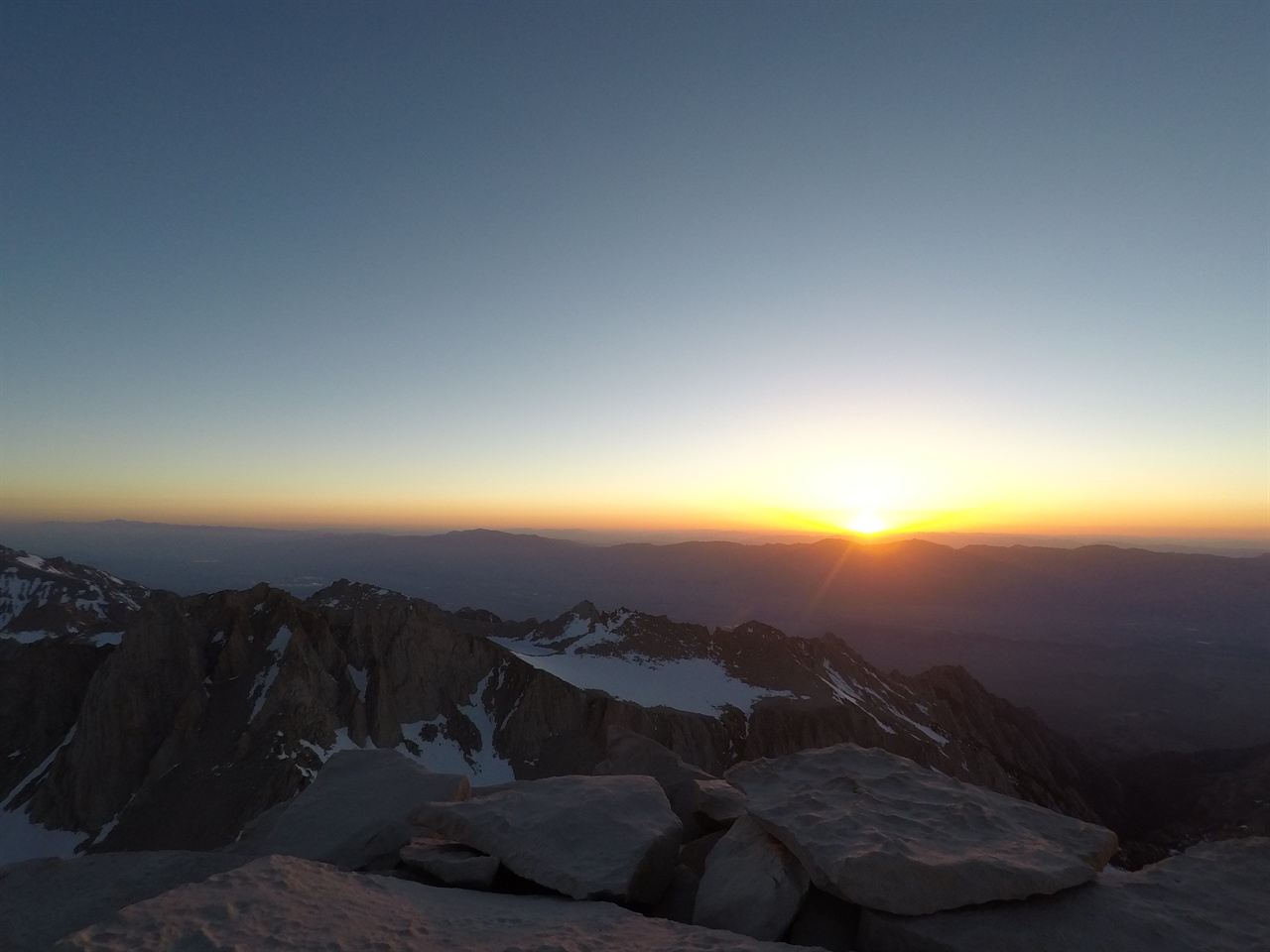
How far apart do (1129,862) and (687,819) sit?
89.5 meters

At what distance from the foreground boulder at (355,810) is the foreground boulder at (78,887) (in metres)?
0.85

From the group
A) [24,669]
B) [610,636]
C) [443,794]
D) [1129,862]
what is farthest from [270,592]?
[1129,862]

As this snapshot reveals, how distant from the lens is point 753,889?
269 inches

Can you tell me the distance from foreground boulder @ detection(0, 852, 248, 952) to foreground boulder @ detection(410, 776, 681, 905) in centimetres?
281

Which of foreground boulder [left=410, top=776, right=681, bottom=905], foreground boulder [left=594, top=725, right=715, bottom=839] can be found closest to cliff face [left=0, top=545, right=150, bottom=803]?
foreground boulder [left=594, top=725, right=715, bottom=839]

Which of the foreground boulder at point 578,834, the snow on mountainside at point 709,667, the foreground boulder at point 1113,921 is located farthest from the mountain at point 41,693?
the foreground boulder at point 1113,921

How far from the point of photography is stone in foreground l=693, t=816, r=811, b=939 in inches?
252

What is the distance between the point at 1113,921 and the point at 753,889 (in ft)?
10.8

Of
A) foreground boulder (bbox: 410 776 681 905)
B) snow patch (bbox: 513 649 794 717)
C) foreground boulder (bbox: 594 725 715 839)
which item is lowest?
snow patch (bbox: 513 649 794 717)

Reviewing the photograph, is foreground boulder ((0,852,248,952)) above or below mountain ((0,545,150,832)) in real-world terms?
above

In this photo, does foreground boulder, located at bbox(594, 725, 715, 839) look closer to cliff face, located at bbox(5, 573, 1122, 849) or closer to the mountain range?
cliff face, located at bbox(5, 573, 1122, 849)

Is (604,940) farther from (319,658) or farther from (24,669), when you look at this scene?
(24,669)

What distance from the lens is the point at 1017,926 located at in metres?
5.80

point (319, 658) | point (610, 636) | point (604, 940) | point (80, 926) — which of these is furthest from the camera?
point (610, 636)
